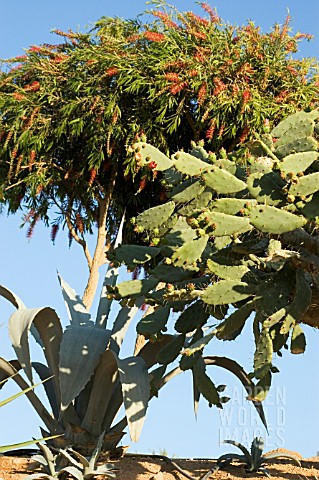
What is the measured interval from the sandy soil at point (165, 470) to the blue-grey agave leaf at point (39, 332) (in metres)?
0.72

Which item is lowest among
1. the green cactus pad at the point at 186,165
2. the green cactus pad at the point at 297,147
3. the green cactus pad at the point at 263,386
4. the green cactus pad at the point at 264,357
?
the green cactus pad at the point at 263,386

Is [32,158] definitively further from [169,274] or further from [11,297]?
[169,274]

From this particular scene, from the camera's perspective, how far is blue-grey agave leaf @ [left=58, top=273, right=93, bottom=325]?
22.4ft

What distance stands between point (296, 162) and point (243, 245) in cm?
96

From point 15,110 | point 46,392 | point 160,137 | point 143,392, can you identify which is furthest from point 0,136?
point 143,392

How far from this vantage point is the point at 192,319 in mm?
5812

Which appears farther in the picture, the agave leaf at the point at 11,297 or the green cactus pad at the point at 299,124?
the agave leaf at the point at 11,297

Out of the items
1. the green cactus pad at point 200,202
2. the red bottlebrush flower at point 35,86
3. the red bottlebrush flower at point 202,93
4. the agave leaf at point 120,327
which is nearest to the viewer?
the green cactus pad at point 200,202

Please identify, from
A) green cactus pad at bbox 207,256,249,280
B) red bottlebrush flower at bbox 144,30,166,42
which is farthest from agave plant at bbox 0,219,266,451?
red bottlebrush flower at bbox 144,30,166,42

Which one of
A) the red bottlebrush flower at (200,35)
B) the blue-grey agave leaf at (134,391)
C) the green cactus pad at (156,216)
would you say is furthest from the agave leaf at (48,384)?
the red bottlebrush flower at (200,35)

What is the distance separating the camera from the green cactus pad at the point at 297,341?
5523 millimetres

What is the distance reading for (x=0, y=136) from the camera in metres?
10.6

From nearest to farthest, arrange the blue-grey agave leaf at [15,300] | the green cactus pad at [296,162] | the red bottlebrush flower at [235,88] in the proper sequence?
the green cactus pad at [296,162] → the blue-grey agave leaf at [15,300] → the red bottlebrush flower at [235,88]

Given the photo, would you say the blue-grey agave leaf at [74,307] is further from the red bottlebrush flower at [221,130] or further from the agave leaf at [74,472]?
the red bottlebrush flower at [221,130]
